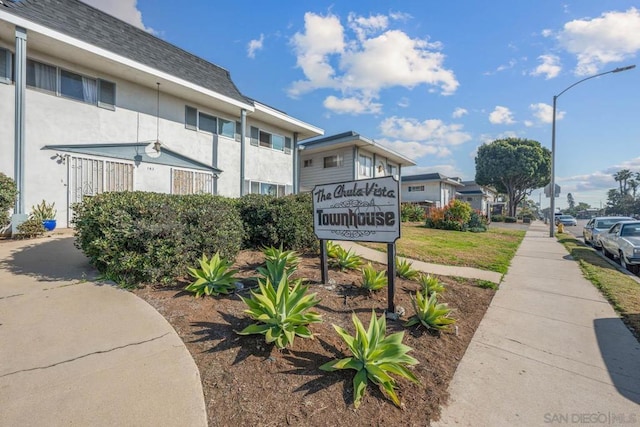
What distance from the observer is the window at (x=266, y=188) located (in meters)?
14.9

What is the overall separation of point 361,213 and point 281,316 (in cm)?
194

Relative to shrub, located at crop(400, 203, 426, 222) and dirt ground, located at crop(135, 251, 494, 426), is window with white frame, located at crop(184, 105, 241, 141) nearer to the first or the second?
dirt ground, located at crop(135, 251, 494, 426)

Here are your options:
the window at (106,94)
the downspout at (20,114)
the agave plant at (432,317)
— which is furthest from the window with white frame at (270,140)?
the agave plant at (432,317)

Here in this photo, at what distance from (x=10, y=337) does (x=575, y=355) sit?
6.02 metres

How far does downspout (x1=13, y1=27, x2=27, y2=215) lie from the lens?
25.1 ft

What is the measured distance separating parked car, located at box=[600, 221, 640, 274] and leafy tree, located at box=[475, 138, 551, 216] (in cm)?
3289

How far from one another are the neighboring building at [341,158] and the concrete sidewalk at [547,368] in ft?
45.3

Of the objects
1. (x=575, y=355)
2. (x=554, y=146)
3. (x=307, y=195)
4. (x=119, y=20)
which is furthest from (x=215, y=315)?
(x=554, y=146)

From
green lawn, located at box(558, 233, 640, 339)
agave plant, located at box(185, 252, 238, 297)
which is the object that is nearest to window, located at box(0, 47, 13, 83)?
agave plant, located at box(185, 252, 238, 297)

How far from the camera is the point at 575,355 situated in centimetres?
334

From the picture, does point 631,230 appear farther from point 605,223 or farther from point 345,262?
point 345,262

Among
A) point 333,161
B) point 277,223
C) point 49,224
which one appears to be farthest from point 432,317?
point 333,161

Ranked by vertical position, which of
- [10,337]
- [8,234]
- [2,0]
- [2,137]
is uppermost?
[2,0]

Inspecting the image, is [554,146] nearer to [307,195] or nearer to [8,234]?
[307,195]
